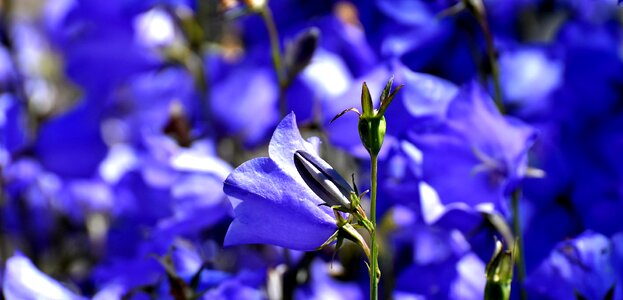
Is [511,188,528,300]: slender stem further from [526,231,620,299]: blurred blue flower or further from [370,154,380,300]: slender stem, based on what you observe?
[370,154,380,300]: slender stem

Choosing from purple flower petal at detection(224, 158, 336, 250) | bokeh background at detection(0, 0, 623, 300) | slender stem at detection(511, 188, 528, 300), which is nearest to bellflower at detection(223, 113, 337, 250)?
purple flower petal at detection(224, 158, 336, 250)

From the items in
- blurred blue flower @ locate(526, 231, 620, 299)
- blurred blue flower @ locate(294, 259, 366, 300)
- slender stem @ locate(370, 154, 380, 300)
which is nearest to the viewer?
slender stem @ locate(370, 154, 380, 300)

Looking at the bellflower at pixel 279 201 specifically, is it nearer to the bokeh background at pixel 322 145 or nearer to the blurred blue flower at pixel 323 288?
the bokeh background at pixel 322 145

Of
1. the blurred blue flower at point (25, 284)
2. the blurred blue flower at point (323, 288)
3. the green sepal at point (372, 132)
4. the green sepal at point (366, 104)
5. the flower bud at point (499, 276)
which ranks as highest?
the green sepal at point (366, 104)

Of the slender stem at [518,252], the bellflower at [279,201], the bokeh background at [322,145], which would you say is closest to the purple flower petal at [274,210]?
the bellflower at [279,201]

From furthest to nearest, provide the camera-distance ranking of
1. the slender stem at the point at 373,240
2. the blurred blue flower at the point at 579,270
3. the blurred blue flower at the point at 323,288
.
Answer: the blurred blue flower at the point at 323,288, the blurred blue flower at the point at 579,270, the slender stem at the point at 373,240


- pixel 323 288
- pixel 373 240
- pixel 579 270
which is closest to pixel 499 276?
pixel 373 240

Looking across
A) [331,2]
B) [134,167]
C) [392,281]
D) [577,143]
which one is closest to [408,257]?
[392,281]
